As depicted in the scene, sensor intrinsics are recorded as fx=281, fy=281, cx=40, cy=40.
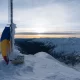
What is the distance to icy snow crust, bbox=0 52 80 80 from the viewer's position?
13656 millimetres

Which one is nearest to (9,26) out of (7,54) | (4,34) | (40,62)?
(4,34)

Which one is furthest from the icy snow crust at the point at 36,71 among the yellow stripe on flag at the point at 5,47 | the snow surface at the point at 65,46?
the snow surface at the point at 65,46

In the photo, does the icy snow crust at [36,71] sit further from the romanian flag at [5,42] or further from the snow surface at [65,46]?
the snow surface at [65,46]

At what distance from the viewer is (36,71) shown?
1507cm

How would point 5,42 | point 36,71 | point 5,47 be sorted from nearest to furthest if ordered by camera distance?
point 36,71 → point 5,47 → point 5,42

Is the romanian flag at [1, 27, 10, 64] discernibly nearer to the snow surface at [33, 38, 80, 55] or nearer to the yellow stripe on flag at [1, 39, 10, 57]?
the yellow stripe on flag at [1, 39, 10, 57]

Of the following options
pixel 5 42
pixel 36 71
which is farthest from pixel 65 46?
pixel 36 71

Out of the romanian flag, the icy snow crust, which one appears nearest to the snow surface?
the icy snow crust

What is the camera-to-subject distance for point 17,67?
15.3 m

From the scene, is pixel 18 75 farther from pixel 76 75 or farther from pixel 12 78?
pixel 76 75

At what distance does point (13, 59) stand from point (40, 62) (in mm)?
1862

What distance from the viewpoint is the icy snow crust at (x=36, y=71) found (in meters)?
13.7

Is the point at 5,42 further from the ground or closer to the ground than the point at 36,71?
further from the ground

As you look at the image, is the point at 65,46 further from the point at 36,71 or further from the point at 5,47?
the point at 36,71
